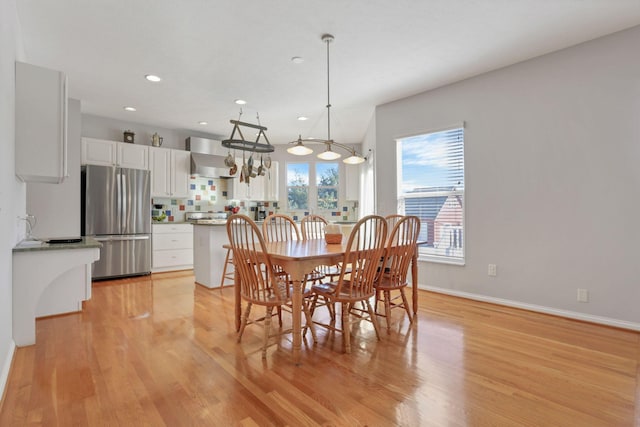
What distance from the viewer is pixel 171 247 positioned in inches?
217

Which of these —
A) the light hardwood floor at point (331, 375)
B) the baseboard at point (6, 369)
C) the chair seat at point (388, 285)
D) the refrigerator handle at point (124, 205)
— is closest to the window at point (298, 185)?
the refrigerator handle at point (124, 205)

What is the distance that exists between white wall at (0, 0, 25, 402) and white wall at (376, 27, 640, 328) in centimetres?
Result: 393

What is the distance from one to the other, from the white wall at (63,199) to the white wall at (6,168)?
2099mm

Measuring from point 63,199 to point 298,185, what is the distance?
4.05 m

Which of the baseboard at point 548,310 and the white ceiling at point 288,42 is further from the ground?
the white ceiling at point 288,42

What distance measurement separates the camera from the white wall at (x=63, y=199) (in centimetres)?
413

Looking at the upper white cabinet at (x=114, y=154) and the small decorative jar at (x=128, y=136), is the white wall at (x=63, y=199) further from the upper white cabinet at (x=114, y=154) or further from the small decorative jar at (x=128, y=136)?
the small decorative jar at (x=128, y=136)

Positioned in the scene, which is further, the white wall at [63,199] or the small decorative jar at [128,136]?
the small decorative jar at [128,136]

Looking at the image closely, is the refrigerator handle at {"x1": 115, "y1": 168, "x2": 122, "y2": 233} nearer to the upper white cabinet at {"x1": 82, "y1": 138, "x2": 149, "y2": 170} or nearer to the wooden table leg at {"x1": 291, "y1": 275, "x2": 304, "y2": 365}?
the upper white cabinet at {"x1": 82, "y1": 138, "x2": 149, "y2": 170}

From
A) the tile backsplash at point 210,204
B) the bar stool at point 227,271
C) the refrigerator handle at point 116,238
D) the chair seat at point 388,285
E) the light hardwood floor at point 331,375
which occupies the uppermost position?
the tile backsplash at point 210,204

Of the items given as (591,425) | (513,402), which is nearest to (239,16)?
(513,402)

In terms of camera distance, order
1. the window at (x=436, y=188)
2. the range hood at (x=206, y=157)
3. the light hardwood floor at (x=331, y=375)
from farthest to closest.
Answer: the range hood at (x=206, y=157) → the window at (x=436, y=188) → the light hardwood floor at (x=331, y=375)

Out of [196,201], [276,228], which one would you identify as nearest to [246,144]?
[276,228]

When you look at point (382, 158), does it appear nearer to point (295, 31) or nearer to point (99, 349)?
point (295, 31)
